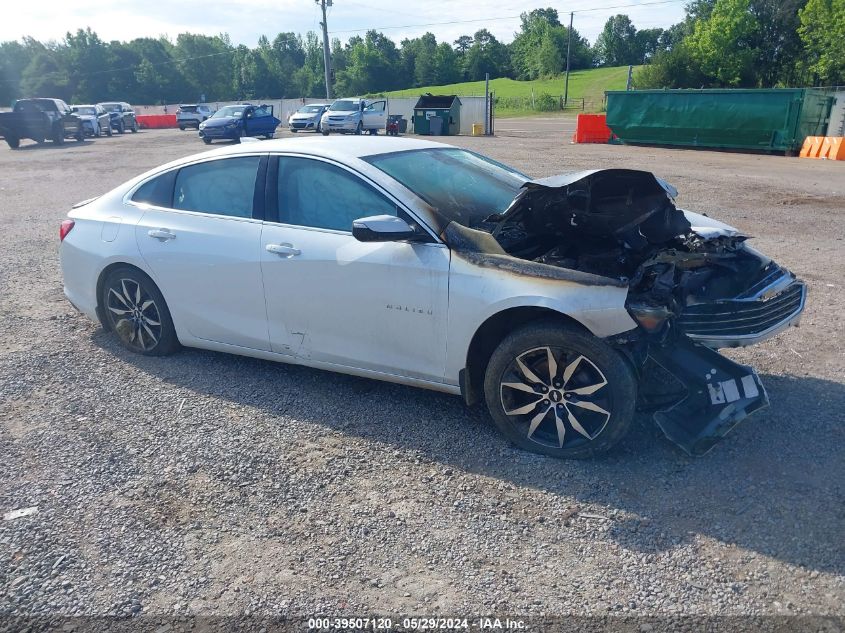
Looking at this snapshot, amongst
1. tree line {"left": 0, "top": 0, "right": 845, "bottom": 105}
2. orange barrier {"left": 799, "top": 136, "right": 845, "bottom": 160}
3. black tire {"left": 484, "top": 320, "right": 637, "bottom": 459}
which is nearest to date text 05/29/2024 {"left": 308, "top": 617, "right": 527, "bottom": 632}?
black tire {"left": 484, "top": 320, "right": 637, "bottom": 459}

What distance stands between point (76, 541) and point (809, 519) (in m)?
3.43

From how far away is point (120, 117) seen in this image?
135 ft

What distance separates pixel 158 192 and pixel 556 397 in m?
3.35

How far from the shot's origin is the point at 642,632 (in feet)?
8.07

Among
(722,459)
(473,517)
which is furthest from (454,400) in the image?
(722,459)

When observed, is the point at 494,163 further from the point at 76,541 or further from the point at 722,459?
the point at 76,541

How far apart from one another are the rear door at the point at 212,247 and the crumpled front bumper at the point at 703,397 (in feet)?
8.45

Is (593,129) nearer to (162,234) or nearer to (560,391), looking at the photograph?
(162,234)

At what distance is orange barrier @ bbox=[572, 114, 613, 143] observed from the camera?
89.3 ft

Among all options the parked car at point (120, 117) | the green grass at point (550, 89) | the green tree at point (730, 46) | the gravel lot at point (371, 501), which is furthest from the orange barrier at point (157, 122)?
the gravel lot at point (371, 501)

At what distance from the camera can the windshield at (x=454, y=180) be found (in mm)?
4086

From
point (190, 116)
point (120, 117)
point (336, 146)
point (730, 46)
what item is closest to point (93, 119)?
point (120, 117)

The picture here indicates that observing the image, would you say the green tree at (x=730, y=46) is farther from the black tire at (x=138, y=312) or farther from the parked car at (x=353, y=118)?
the black tire at (x=138, y=312)

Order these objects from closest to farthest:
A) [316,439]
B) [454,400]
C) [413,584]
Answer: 1. [413,584]
2. [316,439]
3. [454,400]
